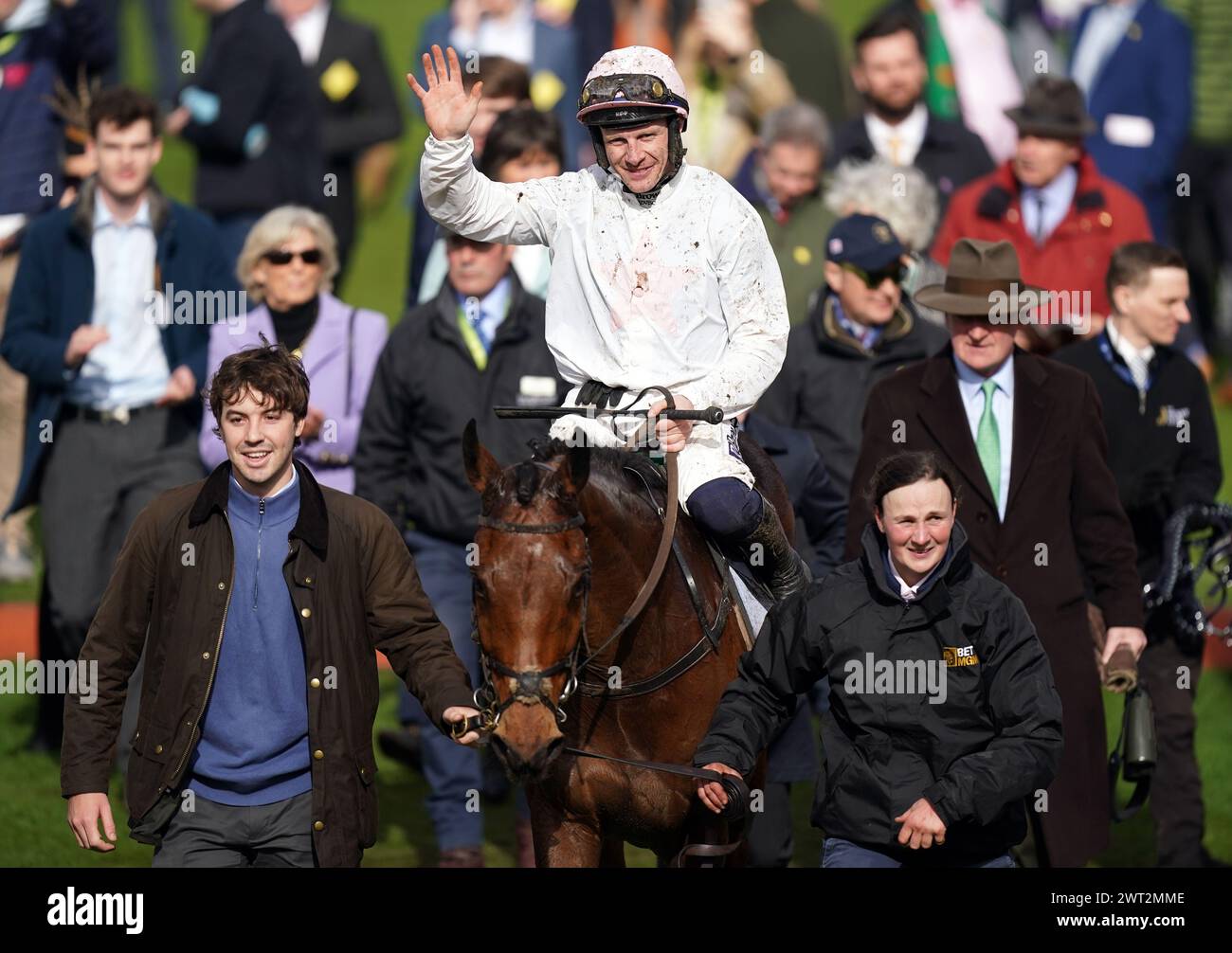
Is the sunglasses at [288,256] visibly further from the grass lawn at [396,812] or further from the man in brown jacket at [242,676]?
the man in brown jacket at [242,676]

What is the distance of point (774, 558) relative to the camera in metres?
7.76

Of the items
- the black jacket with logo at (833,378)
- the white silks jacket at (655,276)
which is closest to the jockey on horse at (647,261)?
the white silks jacket at (655,276)

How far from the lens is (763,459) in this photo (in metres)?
8.19

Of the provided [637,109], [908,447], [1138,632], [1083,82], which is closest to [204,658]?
[637,109]

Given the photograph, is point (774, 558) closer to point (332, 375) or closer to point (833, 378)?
point (833, 378)

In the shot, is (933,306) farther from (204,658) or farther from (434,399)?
(204,658)

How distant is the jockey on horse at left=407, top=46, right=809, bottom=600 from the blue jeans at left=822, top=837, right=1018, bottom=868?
1.11 meters

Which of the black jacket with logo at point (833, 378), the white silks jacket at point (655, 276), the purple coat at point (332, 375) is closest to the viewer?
the white silks jacket at point (655, 276)

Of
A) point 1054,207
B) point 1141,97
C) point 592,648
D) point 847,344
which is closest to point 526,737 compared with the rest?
point 592,648

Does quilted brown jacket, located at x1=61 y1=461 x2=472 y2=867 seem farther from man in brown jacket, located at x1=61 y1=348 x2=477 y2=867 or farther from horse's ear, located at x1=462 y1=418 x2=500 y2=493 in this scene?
horse's ear, located at x1=462 y1=418 x2=500 y2=493

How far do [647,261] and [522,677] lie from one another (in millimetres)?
1493

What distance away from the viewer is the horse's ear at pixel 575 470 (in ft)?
22.2

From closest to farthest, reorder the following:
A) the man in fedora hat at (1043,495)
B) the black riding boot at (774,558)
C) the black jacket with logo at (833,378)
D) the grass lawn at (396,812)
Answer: the black riding boot at (774,558) < the man in fedora hat at (1043,495) < the grass lawn at (396,812) < the black jacket with logo at (833,378)

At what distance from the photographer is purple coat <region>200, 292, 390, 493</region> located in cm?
1031
